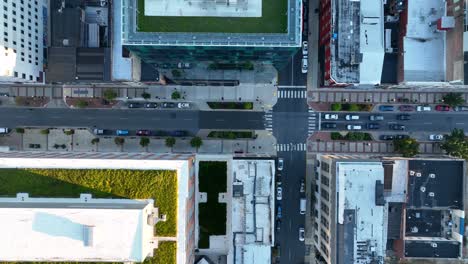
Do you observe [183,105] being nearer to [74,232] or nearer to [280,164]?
[280,164]

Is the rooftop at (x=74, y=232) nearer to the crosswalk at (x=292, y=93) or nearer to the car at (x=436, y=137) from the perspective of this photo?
the crosswalk at (x=292, y=93)

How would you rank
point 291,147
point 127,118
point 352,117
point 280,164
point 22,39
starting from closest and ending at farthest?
point 22,39 < point 280,164 < point 352,117 < point 127,118 < point 291,147

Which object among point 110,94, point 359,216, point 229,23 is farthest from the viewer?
point 110,94

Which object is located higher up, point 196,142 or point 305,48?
point 305,48

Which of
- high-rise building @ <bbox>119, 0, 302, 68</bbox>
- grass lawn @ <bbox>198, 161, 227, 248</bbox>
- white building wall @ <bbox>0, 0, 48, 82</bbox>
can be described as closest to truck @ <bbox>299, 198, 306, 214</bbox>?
grass lawn @ <bbox>198, 161, 227, 248</bbox>

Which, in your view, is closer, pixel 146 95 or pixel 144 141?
pixel 144 141

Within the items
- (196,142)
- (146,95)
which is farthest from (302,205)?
(146,95)
